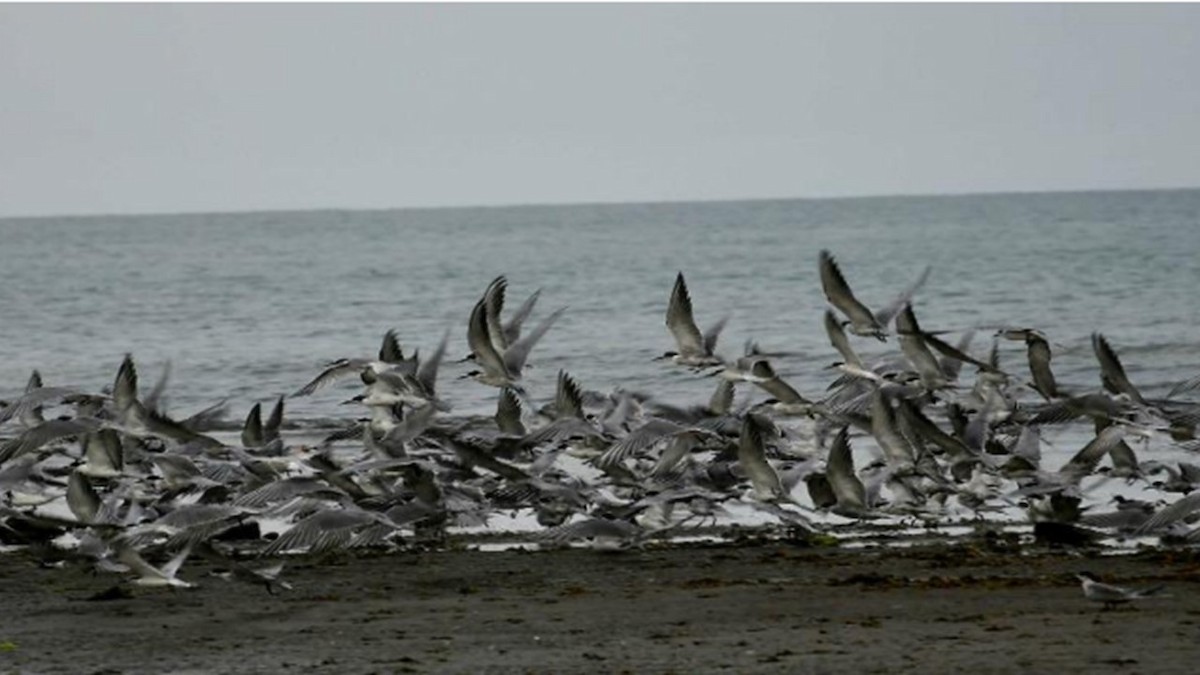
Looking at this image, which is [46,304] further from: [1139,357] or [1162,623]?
[1162,623]

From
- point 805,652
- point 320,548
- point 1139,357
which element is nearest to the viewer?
point 805,652

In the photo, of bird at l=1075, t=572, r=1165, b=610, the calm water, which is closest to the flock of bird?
bird at l=1075, t=572, r=1165, b=610

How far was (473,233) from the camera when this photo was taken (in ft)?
466

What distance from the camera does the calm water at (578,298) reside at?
114ft

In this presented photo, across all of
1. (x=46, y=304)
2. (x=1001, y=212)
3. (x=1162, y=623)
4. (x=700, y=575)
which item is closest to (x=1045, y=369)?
(x=700, y=575)

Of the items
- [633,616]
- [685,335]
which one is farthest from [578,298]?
[633,616]

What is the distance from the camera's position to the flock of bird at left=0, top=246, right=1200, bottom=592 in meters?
15.6

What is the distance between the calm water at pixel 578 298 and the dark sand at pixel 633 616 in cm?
1165

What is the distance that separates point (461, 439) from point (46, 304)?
4255 centimetres

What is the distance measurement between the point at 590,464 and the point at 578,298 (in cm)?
3846

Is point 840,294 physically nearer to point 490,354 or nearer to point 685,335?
point 685,335

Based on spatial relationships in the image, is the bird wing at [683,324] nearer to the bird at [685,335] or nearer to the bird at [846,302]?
the bird at [685,335]

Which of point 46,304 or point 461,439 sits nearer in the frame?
point 461,439

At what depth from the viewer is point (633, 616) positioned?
41.6ft
